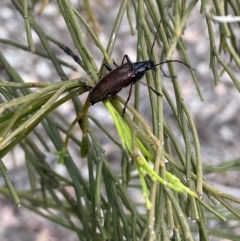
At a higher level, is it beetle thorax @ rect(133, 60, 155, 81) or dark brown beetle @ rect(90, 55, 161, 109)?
beetle thorax @ rect(133, 60, 155, 81)

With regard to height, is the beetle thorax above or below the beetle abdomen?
above

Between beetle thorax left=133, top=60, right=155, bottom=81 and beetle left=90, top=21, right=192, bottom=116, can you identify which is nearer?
beetle left=90, top=21, right=192, bottom=116

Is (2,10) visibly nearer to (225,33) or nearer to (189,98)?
(189,98)

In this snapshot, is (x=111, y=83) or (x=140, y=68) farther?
(x=140, y=68)

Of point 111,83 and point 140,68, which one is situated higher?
point 140,68

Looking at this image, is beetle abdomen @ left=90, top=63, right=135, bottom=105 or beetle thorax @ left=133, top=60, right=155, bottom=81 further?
beetle thorax @ left=133, top=60, right=155, bottom=81

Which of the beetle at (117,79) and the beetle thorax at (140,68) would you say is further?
the beetle thorax at (140,68)

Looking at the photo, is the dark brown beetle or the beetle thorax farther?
the beetle thorax

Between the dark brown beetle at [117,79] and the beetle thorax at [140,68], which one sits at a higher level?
the beetle thorax at [140,68]

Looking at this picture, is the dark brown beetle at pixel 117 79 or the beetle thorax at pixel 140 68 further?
the beetle thorax at pixel 140 68

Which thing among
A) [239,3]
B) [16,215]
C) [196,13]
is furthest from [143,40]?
[196,13]

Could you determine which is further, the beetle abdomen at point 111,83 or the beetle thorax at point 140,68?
the beetle thorax at point 140,68

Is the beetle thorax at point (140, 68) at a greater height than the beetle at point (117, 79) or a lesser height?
greater

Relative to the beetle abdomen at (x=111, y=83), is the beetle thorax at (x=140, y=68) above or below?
above
